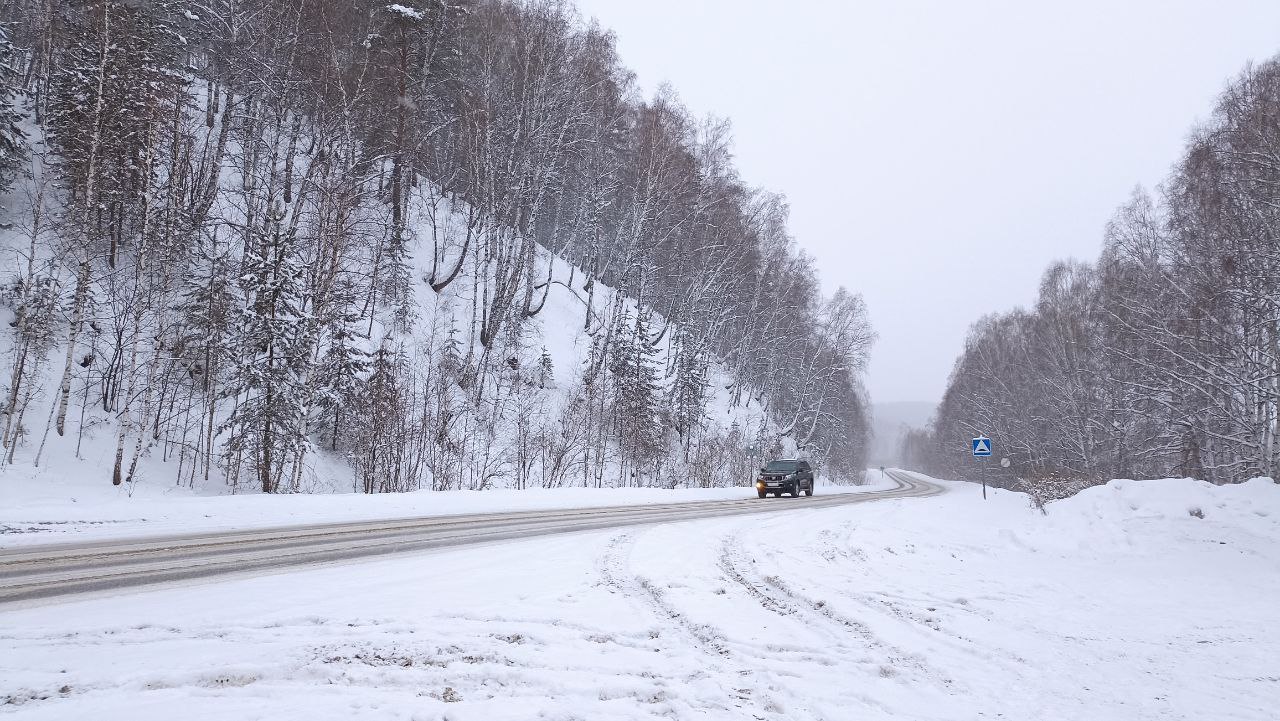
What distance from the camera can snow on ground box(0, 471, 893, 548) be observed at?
24.5 ft

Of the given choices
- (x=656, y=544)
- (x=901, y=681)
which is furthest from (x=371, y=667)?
(x=656, y=544)

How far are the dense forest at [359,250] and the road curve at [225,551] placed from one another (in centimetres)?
735

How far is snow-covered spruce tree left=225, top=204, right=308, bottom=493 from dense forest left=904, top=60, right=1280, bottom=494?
20.7 m

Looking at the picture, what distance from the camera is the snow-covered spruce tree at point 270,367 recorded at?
557 inches

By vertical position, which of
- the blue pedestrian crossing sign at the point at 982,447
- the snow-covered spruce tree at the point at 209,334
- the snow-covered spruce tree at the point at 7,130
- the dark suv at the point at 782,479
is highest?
the snow-covered spruce tree at the point at 7,130

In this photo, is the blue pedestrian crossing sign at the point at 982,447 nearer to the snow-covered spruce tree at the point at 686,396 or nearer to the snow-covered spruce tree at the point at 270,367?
the snow-covered spruce tree at the point at 686,396

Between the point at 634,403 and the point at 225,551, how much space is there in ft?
65.2

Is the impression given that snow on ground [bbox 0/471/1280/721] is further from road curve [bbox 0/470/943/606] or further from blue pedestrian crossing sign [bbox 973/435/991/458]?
blue pedestrian crossing sign [bbox 973/435/991/458]

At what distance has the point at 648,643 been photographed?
4.08 metres

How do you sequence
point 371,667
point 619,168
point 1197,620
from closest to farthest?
point 371,667 → point 1197,620 → point 619,168

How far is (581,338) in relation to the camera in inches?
1245

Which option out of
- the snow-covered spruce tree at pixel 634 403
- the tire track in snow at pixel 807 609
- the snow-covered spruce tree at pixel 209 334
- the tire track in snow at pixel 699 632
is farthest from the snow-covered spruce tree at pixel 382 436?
the tire track in snow at pixel 807 609

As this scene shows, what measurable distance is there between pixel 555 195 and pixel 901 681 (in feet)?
98.0

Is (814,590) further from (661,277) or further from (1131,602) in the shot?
(661,277)
